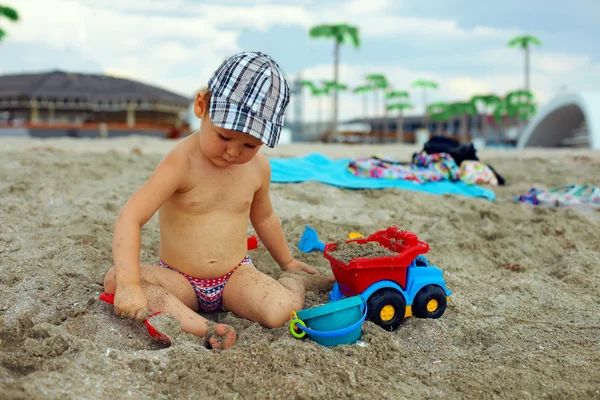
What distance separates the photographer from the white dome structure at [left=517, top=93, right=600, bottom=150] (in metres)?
18.0

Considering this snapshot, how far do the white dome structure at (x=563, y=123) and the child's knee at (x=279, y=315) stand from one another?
60.3 ft

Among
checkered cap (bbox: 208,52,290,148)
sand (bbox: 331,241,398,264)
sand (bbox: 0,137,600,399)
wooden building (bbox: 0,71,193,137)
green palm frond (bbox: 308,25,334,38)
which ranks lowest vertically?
sand (bbox: 0,137,600,399)

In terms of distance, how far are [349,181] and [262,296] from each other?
11.3 ft

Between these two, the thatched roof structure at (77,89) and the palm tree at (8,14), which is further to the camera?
the palm tree at (8,14)

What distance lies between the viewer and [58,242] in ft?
9.53

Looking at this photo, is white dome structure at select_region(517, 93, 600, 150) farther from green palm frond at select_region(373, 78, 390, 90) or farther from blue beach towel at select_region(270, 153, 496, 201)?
green palm frond at select_region(373, 78, 390, 90)

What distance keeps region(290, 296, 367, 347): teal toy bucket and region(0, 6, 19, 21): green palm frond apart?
29783 mm

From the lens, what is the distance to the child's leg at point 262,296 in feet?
6.72

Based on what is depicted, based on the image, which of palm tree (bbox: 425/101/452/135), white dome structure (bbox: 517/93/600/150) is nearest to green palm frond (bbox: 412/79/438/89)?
palm tree (bbox: 425/101/452/135)

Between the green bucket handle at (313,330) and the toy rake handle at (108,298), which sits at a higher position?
the toy rake handle at (108,298)

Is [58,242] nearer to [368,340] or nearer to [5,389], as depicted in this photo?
[5,389]

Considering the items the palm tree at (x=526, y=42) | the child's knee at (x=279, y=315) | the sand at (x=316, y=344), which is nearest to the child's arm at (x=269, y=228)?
the sand at (x=316, y=344)

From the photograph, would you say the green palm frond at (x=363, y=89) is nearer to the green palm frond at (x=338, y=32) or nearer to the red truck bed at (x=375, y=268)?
the green palm frond at (x=338, y=32)

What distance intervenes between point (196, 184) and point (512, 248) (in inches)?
85.8
